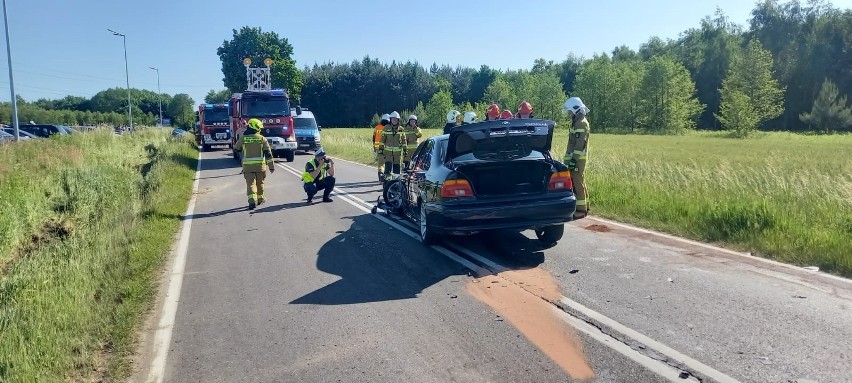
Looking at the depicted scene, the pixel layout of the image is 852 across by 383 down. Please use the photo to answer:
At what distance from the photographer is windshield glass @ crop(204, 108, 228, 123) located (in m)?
32.3

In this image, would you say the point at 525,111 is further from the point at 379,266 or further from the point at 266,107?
the point at 266,107

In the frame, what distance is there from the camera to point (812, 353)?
164 inches

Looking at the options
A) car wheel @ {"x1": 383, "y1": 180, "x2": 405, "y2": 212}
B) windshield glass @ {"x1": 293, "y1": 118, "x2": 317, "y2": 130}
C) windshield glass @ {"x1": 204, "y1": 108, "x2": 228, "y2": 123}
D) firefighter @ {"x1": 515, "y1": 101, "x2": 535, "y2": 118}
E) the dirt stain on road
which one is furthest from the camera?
windshield glass @ {"x1": 204, "y1": 108, "x2": 228, "y2": 123}

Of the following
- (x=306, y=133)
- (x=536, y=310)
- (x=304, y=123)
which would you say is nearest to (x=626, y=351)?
(x=536, y=310)

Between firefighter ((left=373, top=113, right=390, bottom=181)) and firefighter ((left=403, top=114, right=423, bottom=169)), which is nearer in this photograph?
firefighter ((left=373, top=113, right=390, bottom=181))

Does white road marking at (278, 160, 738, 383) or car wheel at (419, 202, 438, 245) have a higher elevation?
car wheel at (419, 202, 438, 245)

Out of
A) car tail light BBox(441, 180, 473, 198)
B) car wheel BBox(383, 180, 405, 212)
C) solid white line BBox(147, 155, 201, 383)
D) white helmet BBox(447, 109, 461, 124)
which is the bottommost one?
solid white line BBox(147, 155, 201, 383)

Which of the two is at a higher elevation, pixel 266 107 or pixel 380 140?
pixel 266 107

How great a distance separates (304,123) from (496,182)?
80.7 ft

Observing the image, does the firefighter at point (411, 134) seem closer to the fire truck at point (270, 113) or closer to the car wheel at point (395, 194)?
the car wheel at point (395, 194)

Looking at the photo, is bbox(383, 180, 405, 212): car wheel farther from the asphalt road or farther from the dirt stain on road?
the dirt stain on road

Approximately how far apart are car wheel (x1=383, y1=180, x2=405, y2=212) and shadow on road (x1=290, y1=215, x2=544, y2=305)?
2.23 ft

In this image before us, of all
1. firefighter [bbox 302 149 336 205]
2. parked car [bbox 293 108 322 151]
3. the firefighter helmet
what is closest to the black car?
firefighter [bbox 302 149 336 205]

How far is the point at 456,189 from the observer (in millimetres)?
7035
